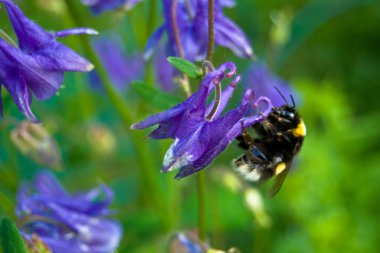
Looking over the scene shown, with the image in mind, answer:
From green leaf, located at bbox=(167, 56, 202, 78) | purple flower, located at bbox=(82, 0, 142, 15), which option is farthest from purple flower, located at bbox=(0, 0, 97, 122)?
purple flower, located at bbox=(82, 0, 142, 15)

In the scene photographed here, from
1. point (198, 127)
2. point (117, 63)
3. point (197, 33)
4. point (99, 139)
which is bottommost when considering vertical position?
point (198, 127)

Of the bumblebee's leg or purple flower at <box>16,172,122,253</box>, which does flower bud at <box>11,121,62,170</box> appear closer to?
purple flower at <box>16,172,122,253</box>

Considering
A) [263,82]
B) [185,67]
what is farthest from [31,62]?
[263,82]

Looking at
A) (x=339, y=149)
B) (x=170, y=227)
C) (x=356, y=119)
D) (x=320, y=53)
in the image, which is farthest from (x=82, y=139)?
(x=320, y=53)

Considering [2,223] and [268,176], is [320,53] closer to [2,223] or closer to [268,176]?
[268,176]

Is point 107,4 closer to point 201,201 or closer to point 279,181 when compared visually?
point 201,201

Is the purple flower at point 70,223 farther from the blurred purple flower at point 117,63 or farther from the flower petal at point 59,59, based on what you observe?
the blurred purple flower at point 117,63

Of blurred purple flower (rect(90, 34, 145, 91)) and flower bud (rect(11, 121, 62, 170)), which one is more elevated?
blurred purple flower (rect(90, 34, 145, 91))
